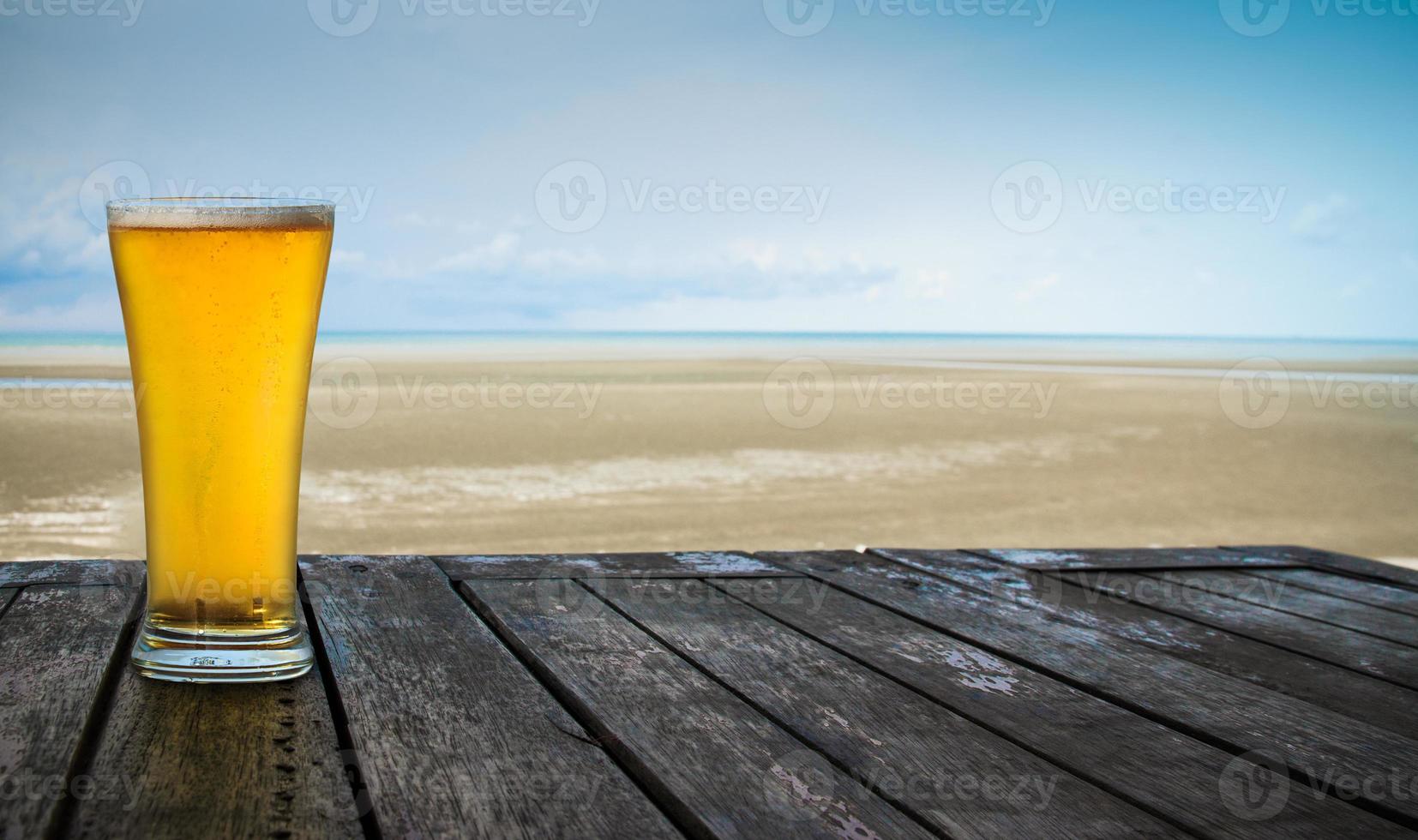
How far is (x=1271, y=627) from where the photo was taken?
123cm

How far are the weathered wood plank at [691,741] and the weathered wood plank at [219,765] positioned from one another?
7.1 inches

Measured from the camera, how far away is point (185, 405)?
0.85 meters

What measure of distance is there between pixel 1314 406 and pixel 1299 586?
41.5 ft

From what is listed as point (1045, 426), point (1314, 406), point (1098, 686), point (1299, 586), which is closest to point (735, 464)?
point (1045, 426)

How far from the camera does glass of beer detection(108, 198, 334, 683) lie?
0.83 meters

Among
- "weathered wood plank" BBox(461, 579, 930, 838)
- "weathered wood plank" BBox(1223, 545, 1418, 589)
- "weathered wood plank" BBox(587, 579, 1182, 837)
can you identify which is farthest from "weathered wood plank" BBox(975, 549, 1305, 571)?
"weathered wood plank" BBox(461, 579, 930, 838)

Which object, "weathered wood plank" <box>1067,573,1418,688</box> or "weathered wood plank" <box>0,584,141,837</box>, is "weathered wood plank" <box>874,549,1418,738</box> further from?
"weathered wood plank" <box>0,584,141,837</box>

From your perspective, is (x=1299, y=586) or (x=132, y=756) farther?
(x=1299, y=586)

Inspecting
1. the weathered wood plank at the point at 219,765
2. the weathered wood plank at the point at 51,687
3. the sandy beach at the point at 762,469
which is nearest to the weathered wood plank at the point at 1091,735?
the weathered wood plank at the point at 219,765

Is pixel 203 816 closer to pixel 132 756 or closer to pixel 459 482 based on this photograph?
pixel 132 756

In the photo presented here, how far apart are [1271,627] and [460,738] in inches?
36.6

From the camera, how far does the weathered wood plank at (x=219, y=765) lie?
587 mm

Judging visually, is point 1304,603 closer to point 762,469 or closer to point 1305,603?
point 1305,603

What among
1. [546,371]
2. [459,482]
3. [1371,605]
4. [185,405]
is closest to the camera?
[185,405]
